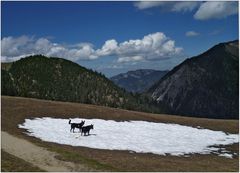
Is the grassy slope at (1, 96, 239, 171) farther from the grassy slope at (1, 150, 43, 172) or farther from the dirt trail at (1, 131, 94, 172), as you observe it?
the grassy slope at (1, 150, 43, 172)

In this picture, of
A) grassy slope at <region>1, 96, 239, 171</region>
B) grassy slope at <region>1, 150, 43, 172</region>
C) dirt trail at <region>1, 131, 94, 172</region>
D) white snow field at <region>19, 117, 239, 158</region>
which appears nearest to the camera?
grassy slope at <region>1, 150, 43, 172</region>

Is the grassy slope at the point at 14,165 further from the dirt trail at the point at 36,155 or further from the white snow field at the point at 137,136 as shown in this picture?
the white snow field at the point at 137,136

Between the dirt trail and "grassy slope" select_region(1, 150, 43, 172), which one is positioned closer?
"grassy slope" select_region(1, 150, 43, 172)

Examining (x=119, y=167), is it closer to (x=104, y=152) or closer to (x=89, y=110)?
(x=104, y=152)

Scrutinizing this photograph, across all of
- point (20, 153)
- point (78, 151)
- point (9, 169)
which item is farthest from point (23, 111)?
point (9, 169)

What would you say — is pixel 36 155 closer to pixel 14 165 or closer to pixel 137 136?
pixel 14 165

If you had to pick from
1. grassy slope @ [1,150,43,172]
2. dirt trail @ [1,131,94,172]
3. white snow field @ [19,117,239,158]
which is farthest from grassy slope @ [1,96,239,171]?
grassy slope @ [1,150,43,172]

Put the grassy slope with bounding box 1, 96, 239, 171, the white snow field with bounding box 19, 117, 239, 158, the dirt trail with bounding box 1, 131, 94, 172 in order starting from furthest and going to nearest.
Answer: the white snow field with bounding box 19, 117, 239, 158 → the grassy slope with bounding box 1, 96, 239, 171 → the dirt trail with bounding box 1, 131, 94, 172
